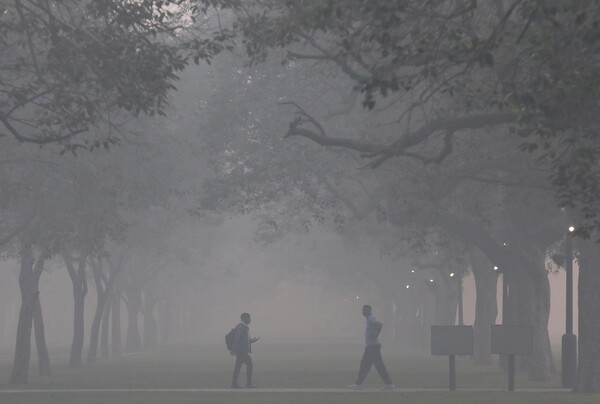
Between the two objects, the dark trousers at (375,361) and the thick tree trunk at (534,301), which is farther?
the thick tree trunk at (534,301)

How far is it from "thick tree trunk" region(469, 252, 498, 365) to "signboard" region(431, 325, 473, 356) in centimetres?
2238

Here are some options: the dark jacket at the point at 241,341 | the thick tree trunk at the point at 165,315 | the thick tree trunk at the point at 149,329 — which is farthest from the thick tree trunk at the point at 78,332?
the thick tree trunk at the point at 165,315

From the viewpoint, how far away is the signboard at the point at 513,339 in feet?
90.9

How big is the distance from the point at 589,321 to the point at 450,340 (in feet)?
10.0

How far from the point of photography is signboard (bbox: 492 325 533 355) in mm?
27703

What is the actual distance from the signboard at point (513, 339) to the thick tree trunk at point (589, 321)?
1.85m

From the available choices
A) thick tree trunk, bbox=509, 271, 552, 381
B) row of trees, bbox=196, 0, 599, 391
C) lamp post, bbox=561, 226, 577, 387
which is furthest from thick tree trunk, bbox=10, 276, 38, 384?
lamp post, bbox=561, 226, 577, 387

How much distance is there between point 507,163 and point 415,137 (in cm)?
969

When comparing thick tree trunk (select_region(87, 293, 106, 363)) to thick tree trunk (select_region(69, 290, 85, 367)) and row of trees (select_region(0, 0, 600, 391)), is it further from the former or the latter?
row of trees (select_region(0, 0, 600, 391))

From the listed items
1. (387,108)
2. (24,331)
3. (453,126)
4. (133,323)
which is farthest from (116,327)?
(453,126)

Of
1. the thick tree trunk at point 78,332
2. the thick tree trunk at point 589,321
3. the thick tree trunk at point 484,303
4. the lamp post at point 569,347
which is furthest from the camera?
the thick tree trunk at point 78,332

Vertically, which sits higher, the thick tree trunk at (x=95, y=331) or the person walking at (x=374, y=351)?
the thick tree trunk at (x=95, y=331)

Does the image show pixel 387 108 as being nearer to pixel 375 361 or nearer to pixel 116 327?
pixel 375 361

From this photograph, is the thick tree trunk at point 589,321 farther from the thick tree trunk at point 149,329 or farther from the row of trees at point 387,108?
the thick tree trunk at point 149,329
